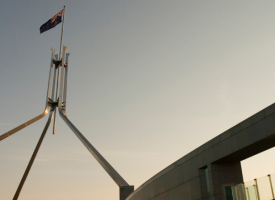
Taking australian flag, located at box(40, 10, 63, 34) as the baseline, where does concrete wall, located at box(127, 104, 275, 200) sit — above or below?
below

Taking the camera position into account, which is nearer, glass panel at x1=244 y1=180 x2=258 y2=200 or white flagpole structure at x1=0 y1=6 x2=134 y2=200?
glass panel at x1=244 y1=180 x2=258 y2=200

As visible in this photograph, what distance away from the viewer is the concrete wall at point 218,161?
428 inches

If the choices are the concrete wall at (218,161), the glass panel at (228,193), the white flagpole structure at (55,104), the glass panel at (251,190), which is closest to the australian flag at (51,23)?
the white flagpole structure at (55,104)

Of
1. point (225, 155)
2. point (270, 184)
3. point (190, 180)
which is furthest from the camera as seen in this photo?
point (190, 180)

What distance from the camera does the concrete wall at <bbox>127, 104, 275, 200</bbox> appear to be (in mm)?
10859

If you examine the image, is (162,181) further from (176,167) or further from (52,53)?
(52,53)

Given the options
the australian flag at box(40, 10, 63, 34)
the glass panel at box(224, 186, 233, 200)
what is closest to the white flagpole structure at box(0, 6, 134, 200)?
the australian flag at box(40, 10, 63, 34)

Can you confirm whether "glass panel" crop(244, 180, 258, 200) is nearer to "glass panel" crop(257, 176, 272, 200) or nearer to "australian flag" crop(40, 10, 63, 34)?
"glass panel" crop(257, 176, 272, 200)

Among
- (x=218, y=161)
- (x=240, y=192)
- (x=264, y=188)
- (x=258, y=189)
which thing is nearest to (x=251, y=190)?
(x=258, y=189)

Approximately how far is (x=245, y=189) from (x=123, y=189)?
573 centimetres

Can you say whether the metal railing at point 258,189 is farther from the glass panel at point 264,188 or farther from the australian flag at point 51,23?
the australian flag at point 51,23

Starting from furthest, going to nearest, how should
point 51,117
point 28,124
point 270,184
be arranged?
point 51,117
point 28,124
point 270,184

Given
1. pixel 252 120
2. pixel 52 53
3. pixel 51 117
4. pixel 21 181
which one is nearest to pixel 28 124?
pixel 51 117

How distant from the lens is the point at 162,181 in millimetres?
16953
